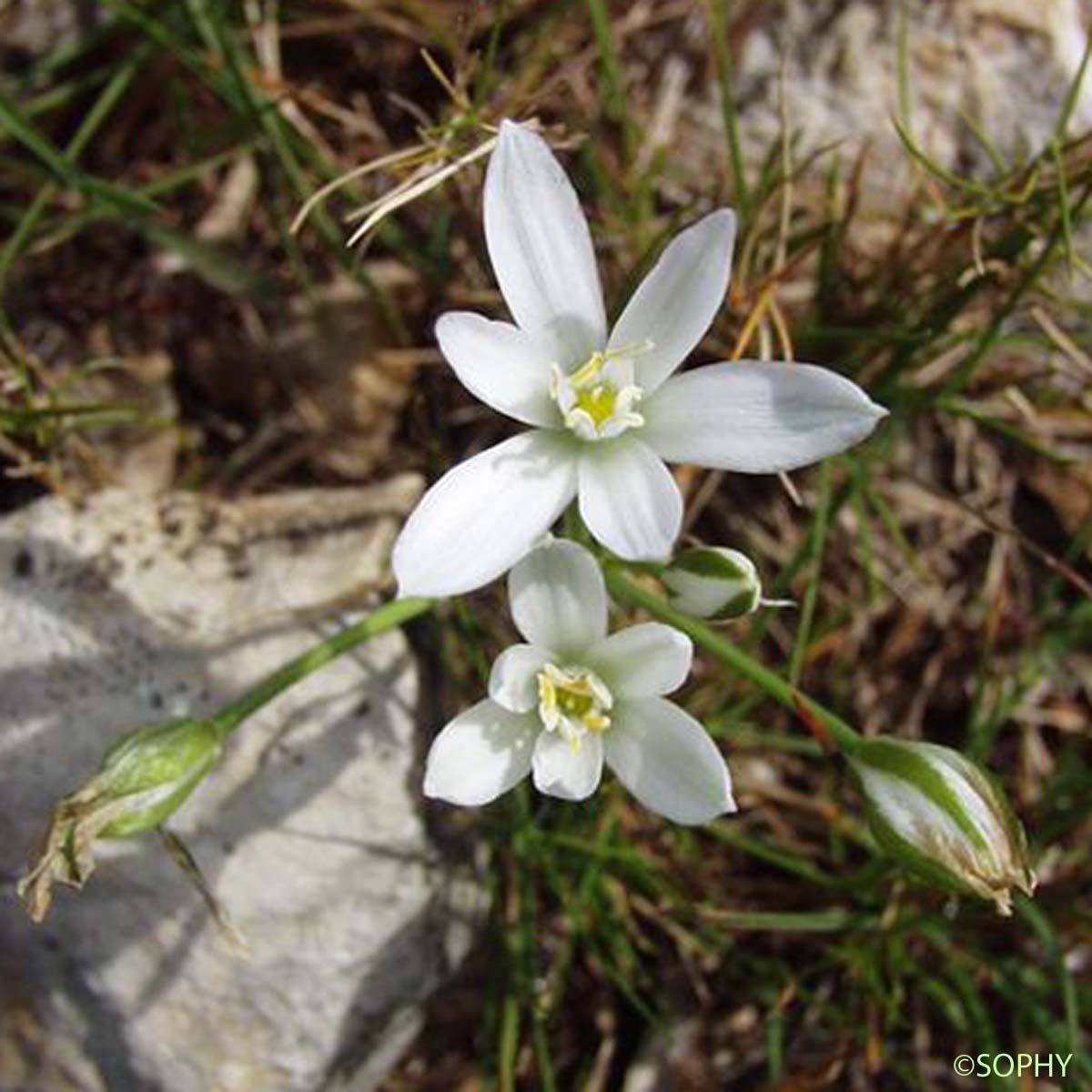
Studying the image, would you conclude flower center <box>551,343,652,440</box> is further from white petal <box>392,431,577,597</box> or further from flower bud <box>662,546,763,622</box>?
flower bud <box>662,546,763,622</box>

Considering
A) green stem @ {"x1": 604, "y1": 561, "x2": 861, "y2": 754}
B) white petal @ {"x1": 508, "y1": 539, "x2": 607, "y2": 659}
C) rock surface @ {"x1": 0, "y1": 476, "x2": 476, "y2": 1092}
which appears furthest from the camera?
rock surface @ {"x1": 0, "y1": 476, "x2": 476, "y2": 1092}

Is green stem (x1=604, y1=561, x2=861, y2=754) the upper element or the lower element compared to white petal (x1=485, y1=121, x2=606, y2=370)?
lower

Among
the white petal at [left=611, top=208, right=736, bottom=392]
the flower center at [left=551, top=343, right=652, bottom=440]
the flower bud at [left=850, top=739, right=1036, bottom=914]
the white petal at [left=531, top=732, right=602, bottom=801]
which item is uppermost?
the white petal at [left=611, top=208, right=736, bottom=392]

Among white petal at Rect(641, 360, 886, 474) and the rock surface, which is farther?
the rock surface

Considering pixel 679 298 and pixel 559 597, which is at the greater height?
→ pixel 679 298

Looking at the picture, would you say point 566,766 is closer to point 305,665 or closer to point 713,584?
Answer: point 713,584

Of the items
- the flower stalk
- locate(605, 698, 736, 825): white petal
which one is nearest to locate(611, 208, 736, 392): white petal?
locate(605, 698, 736, 825): white petal

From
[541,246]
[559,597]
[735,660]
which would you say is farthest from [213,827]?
[541,246]
